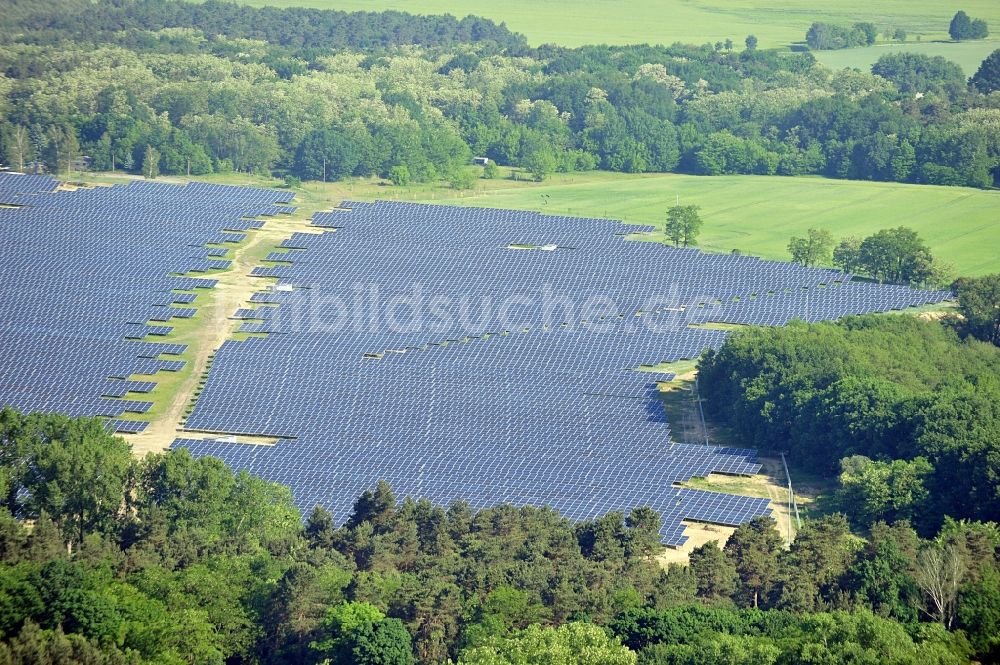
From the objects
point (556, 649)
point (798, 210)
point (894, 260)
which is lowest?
point (798, 210)

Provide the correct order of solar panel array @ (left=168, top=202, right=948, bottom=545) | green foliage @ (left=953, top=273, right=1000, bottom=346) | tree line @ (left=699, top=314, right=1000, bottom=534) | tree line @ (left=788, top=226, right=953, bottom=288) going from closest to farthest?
tree line @ (left=699, top=314, right=1000, bottom=534)
solar panel array @ (left=168, top=202, right=948, bottom=545)
green foliage @ (left=953, top=273, right=1000, bottom=346)
tree line @ (left=788, top=226, right=953, bottom=288)

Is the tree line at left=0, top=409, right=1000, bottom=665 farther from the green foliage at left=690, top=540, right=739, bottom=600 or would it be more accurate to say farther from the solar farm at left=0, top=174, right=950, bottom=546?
the solar farm at left=0, top=174, right=950, bottom=546

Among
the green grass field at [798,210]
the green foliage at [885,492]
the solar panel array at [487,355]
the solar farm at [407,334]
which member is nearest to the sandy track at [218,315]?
the solar farm at [407,334]

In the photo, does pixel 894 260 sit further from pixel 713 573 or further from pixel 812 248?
pixel 713 573

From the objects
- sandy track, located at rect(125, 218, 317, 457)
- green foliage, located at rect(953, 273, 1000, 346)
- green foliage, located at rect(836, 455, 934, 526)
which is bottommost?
sandy track, located at rect(125, 218, 317, 457)

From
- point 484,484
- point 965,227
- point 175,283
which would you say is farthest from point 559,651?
point 965,227

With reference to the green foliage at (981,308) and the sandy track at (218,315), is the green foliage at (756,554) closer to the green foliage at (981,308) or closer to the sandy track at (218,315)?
the green foliage at (981,308)

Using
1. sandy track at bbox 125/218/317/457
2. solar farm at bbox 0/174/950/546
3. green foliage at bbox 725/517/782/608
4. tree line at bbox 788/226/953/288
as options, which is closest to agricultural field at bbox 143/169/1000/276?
tree line at bbox 788/226/953/288

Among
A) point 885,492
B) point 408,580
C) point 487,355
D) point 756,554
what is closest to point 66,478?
point 408,580
